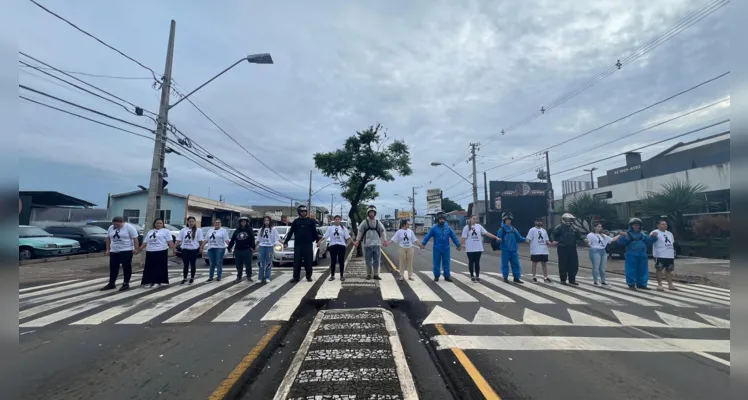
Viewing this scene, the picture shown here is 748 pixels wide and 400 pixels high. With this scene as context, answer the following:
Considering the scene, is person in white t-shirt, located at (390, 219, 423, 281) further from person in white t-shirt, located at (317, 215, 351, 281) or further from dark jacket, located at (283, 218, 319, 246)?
dark jacket, located at (283, 218, 319, 246)

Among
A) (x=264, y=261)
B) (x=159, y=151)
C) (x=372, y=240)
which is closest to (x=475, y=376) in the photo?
(x=372, y=240)

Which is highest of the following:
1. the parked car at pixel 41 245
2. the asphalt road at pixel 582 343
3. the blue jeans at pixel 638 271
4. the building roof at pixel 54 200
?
the building roof at pixel 54 200

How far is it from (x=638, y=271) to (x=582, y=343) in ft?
20.1

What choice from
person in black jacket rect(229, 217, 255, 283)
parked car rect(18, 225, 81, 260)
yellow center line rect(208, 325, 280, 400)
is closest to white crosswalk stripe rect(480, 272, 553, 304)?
yellow center line rect(208, 325, 280, 400)

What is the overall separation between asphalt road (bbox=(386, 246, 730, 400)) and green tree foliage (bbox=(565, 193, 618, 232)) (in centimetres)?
2572

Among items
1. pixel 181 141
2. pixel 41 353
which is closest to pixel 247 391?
pixel 41 353

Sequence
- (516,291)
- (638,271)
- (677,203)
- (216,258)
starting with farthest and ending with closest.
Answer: (677,203) → (216,258) → (638,271) → (516,291)

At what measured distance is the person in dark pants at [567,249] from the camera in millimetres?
9375

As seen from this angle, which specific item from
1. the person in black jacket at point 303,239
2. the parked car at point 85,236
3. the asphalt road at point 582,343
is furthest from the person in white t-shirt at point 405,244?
the parked car at point 85,236

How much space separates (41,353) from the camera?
4.09 metres

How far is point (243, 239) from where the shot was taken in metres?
9.33

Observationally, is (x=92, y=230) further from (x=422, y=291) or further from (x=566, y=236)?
(x=566, y=236)

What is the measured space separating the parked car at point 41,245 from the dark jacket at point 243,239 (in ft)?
39.3

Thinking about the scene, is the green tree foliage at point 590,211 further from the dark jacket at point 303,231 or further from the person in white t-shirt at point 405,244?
the dark jacket at point 303,231
